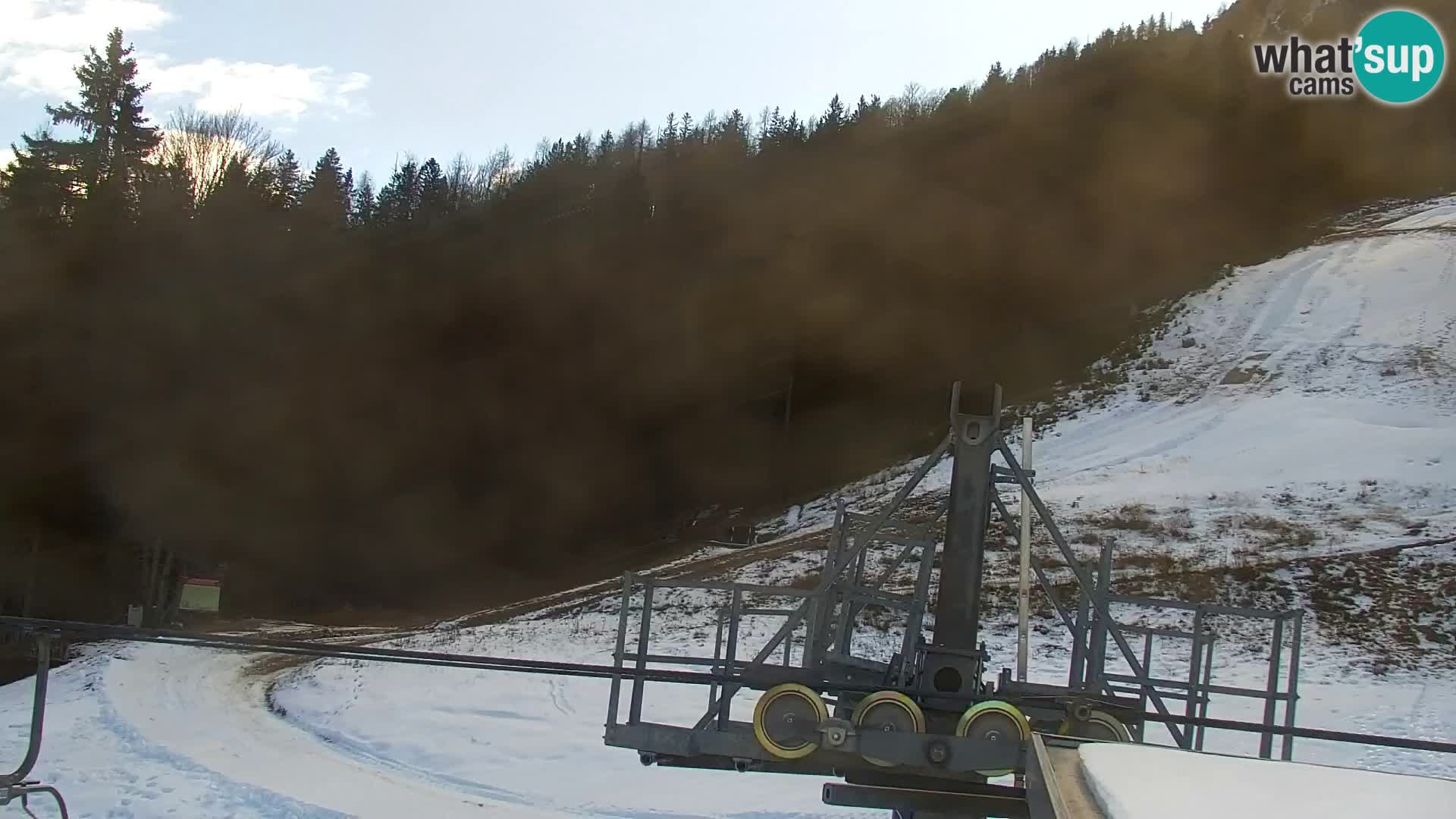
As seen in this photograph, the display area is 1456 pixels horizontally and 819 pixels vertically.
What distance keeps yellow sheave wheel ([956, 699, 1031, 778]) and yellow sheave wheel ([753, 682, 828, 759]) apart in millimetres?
775

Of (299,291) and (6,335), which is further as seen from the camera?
(299,291)

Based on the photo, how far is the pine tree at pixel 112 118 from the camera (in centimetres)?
3625

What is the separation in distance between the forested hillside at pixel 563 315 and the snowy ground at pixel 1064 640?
229 inches

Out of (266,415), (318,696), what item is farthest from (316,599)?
(318,696)

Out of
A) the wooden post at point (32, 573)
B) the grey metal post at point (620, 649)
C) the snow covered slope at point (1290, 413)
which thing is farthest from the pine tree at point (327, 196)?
the grey metal post at point (620, 649)

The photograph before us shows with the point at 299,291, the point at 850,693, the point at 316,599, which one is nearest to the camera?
the point at 850,693

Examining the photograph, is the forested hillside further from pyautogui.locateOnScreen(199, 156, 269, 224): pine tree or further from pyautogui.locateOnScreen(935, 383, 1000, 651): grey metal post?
pyautogui.locateOnScreen(935, 383, 1000, 651): grey metal post

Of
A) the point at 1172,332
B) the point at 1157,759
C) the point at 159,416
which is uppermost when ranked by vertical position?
the point at 1172,332

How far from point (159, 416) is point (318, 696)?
65.3 feet

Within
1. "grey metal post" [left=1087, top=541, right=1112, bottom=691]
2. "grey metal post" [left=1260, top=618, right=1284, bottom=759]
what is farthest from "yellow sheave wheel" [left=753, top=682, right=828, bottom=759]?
"grey metal post" [left=1260, top=618, right=1284, bottom=759]

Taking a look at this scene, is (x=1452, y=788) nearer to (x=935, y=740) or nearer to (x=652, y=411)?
(x=935, y=740)

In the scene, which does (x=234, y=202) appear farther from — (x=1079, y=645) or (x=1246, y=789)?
(x=1246, y=789)

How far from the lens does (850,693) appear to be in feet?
21.7

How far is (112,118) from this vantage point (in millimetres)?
37000
